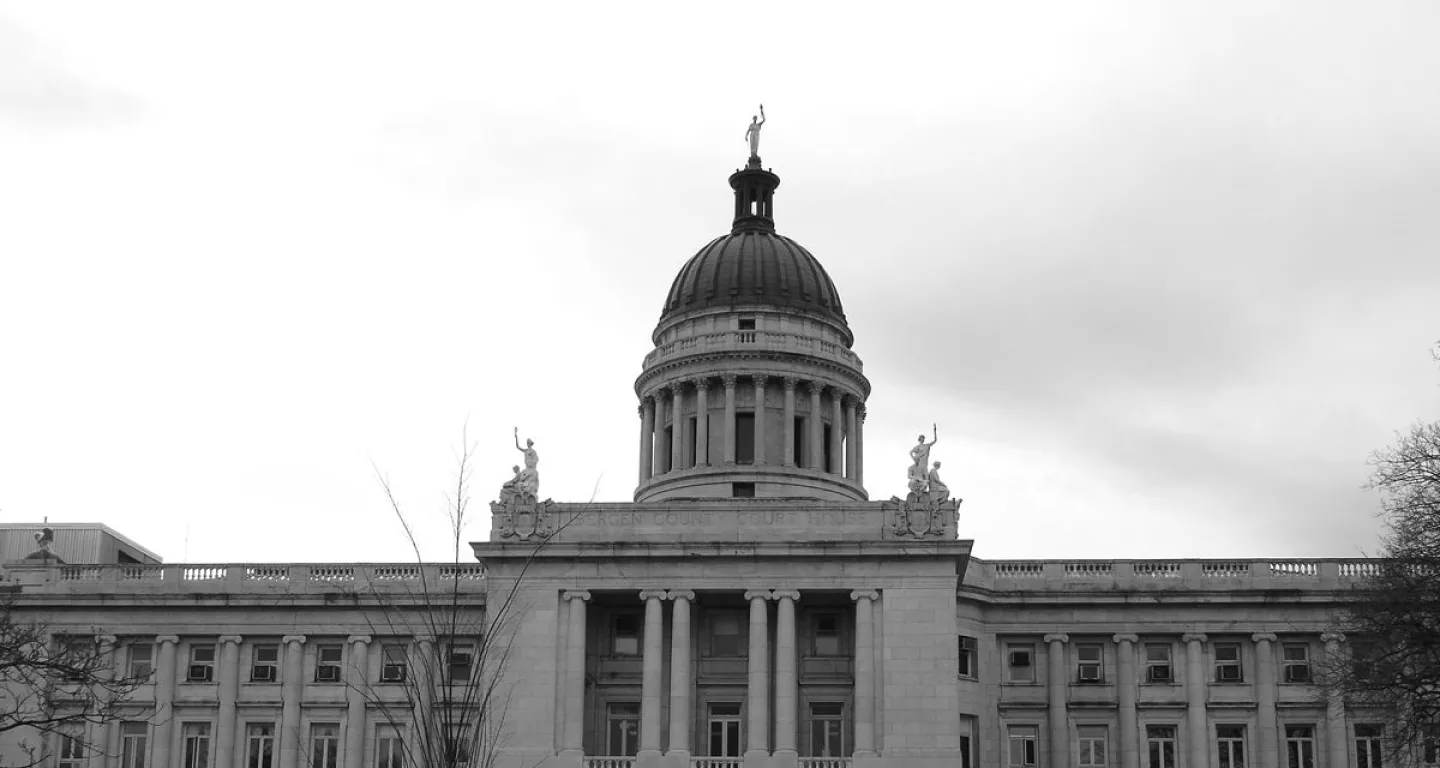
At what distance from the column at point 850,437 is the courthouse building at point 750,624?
216 mm

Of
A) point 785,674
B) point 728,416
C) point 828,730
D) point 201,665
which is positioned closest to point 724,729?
point 828,730

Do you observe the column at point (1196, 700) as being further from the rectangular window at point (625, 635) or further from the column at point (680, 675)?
the rectangular window at point (625, 635)

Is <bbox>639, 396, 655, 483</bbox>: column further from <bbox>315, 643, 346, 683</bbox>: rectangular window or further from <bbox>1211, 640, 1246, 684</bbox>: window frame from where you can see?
<bbox>1211, 640, 1246, 684</bbox>: window frame

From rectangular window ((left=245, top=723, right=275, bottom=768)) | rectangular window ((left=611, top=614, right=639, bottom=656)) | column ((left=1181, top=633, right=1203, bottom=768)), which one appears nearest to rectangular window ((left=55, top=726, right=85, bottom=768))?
rectangular window ((left=245, top=723, right=275, bottom=768))

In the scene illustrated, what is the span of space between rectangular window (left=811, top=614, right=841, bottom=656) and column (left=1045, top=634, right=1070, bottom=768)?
37.2ft

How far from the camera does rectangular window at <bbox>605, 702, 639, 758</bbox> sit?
7200 cm

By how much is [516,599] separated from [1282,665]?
33748 millimetres

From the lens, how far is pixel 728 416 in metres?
85.8

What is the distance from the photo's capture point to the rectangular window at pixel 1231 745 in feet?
252

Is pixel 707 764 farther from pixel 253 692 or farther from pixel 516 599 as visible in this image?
pixel 253 692

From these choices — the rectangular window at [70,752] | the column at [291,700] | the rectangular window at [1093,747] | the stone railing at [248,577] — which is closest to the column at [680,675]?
the stone railing at [248,577]

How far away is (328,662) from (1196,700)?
126 feet

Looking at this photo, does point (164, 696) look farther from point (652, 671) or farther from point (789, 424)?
point (789, 424)

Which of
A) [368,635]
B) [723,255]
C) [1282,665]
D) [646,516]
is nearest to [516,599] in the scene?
[646,516]
